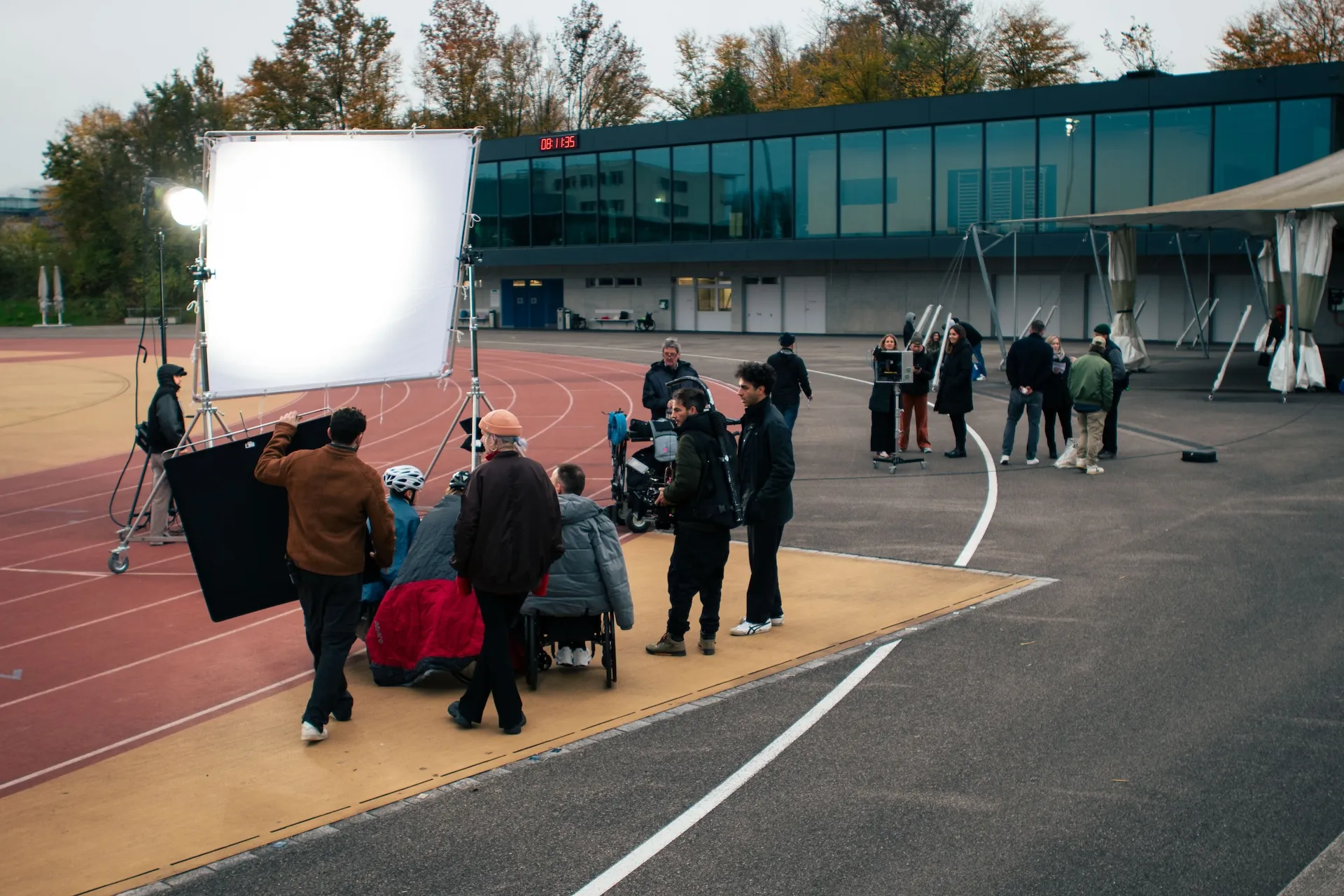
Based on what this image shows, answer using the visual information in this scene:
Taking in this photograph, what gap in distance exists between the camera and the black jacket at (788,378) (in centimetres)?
1627

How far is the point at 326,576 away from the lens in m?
7.05

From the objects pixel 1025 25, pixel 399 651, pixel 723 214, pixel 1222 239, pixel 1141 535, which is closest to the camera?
pixel 399 651

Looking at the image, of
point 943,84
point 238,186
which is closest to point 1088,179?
point 943,84

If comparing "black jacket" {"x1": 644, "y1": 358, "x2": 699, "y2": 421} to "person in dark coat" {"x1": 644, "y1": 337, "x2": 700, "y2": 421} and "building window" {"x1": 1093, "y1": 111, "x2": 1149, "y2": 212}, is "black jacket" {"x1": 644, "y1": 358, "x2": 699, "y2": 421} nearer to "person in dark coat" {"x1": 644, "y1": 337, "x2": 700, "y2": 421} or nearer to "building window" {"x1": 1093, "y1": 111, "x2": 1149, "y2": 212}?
"person in dark coat" {"x1": 644, "y1": 337, "x2": 700, "y2": 421}

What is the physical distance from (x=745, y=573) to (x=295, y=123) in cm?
6804

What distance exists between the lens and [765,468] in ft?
28.9

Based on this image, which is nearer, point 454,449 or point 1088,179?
point 454,449

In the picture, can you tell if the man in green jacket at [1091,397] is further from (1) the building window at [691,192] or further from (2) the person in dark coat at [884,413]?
(1) the building window at [691,192]

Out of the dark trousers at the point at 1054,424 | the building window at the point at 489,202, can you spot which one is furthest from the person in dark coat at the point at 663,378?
the building window at the point at 489,202

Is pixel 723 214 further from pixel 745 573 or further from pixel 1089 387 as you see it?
pixel 745 573

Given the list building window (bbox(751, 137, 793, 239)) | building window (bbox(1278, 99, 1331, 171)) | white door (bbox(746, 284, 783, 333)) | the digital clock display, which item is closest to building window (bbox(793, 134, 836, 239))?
building window (bbox(751, 137, 793, 239))

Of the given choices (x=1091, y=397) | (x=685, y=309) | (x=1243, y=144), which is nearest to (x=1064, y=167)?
(x=1243, y=144)

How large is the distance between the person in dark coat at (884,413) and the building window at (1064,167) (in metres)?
29.7

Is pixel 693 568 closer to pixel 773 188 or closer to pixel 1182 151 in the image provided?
pixel 1182 151
